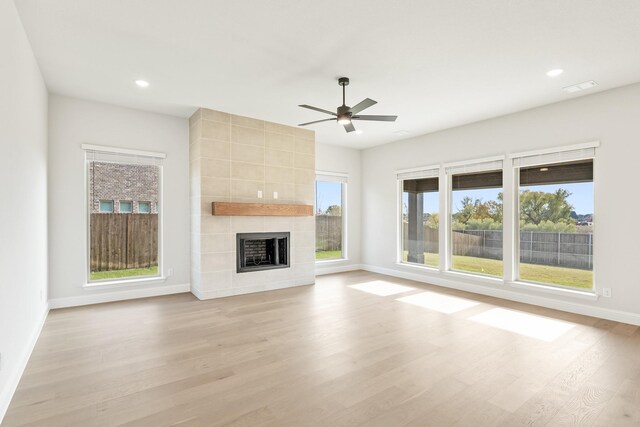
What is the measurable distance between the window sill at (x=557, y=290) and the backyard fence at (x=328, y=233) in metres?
3.48

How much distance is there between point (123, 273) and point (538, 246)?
6163mm

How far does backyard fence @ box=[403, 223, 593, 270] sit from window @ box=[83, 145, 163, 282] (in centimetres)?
510

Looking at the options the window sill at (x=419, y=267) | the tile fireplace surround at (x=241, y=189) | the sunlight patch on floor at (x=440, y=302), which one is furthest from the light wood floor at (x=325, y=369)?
the window sill at (x=419, y=267)

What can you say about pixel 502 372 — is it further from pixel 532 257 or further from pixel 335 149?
pixel 335 149

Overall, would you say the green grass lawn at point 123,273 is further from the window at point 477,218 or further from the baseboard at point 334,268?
the window at point 477,218

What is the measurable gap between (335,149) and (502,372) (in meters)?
5.47

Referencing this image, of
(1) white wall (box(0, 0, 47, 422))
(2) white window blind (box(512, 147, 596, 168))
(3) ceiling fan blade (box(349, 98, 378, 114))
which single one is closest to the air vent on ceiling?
(2) white window blind (box(512, 147, 596, 168))

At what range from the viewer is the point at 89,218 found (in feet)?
15.5

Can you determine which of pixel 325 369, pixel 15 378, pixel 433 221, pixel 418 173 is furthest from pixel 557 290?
pixel 15 378

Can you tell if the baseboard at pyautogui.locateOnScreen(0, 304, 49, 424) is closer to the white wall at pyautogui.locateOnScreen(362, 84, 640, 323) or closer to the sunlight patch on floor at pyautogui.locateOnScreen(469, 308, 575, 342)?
the sunlight patch on floor at pyautogui.locateOnScreen(469, 308, 575, 342)

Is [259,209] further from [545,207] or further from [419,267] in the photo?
[545,207]

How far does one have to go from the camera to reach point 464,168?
570 cm

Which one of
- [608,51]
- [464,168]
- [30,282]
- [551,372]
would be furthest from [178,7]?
[464,168]

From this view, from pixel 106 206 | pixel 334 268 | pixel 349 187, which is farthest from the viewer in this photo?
pixel 349 187
